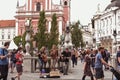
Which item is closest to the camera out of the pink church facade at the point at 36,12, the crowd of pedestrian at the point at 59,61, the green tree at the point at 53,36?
the crowd of pedestrian at the point at 59,61

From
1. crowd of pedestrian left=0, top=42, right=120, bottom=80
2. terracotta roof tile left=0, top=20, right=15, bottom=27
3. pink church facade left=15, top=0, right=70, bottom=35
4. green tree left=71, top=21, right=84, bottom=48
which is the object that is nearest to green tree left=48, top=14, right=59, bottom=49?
green tree left=71, top=21, right=84, bottom=48

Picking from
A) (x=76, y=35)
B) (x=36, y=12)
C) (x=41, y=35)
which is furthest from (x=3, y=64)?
(x=36, y=12)

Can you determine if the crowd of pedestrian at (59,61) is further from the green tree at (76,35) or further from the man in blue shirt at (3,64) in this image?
the green tree at (76,35)

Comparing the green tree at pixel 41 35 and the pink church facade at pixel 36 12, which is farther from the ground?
the pink church facade at pixel 36 12

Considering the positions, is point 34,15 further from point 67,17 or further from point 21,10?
point 67,17

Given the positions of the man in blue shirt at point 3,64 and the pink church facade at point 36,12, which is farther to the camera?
the pink church facade at point 36,12

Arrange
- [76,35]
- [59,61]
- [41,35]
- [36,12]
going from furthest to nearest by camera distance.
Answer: [36,12]
[76,35]
[41,35]
[59,61]

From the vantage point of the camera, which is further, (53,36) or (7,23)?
(7,23)

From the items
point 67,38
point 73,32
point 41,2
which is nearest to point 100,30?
point 41,2

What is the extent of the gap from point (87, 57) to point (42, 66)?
5425 millimetres

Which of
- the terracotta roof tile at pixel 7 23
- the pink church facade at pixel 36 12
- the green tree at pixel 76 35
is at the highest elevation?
the pink church facade at pixel 36 12

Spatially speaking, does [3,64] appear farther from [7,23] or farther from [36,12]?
[7,23]

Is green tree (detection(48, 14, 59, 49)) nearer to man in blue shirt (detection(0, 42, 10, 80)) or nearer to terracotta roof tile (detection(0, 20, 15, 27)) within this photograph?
man in blue shirt (detection(0, 42, 10, 80))

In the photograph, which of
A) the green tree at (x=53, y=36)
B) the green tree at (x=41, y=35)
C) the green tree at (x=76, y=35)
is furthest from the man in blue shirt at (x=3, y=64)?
the green tree at (x=76, y=35)
